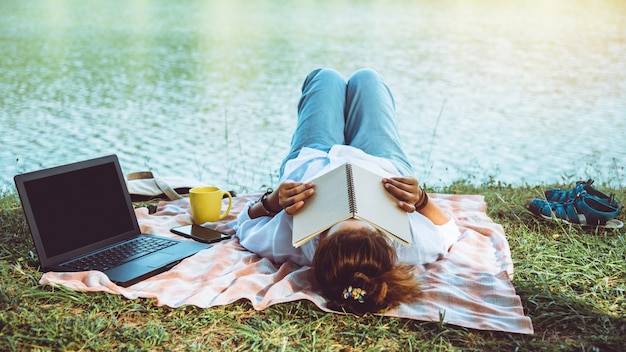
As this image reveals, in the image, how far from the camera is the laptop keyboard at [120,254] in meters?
2.29

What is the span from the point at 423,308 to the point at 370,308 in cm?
19

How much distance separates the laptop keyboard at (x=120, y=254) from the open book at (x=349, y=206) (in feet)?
2.29

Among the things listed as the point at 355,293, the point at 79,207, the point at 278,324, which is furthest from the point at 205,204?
the point at 355,293

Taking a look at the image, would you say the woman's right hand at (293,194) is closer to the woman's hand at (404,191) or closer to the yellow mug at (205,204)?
the woman's hand at (404,191)

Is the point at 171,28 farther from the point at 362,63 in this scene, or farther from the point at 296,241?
the point at 296,241

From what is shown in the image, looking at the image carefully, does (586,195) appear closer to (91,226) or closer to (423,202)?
(423,202)

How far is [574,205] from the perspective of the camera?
3004mm

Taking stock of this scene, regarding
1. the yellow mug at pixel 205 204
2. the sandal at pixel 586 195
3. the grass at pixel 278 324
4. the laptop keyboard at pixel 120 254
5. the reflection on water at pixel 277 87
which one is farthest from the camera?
the reflection on water at pixel 277 87

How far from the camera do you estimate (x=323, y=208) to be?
210cm

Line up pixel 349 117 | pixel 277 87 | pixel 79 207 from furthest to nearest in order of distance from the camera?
pixel 277 87, pixel 349 117, pixel 79 207

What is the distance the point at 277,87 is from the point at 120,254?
675 centimetres

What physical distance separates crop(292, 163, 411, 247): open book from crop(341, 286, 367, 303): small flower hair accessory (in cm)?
21

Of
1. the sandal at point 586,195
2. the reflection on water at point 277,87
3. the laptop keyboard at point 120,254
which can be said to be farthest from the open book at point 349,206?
the reflection on water at point 277,87

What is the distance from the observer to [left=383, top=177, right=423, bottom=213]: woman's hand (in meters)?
2.15
